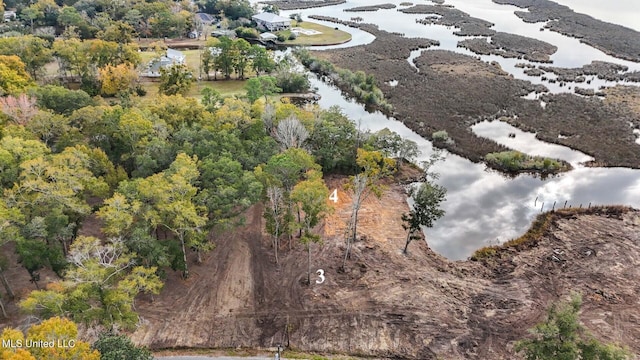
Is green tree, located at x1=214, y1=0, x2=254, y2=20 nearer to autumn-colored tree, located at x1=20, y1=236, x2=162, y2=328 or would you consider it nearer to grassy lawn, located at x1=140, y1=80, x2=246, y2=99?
grassy lawn, located at x1=140, y1=80, x2=246, y2=99

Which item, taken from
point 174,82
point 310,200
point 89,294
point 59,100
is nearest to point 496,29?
point 174,82

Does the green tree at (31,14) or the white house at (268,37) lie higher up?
the green tree at (31,14)

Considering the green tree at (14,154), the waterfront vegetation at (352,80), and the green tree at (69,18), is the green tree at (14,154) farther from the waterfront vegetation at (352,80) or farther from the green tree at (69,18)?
the green tree at (69,18)

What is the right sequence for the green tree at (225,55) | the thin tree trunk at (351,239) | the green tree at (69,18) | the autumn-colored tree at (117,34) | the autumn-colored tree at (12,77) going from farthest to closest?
the green tree at (69,18) → the autumn-colored tree at (117,34) → the green tree at (225,55) → the autumn-colored tree at (12,77) → the thin tree trunk at (351,239)

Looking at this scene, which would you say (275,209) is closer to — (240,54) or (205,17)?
(240,54)

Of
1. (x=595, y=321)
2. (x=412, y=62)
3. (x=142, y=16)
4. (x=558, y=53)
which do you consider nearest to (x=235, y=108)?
(x=595, y=321)

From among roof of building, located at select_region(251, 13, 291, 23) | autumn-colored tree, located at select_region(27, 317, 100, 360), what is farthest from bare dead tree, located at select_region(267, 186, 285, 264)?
roof of building, located at select_region(251, 13, 291, 23)

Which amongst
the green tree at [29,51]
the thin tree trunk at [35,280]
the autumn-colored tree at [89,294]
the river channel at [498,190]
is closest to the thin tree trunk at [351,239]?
the river channel at [498,190]
